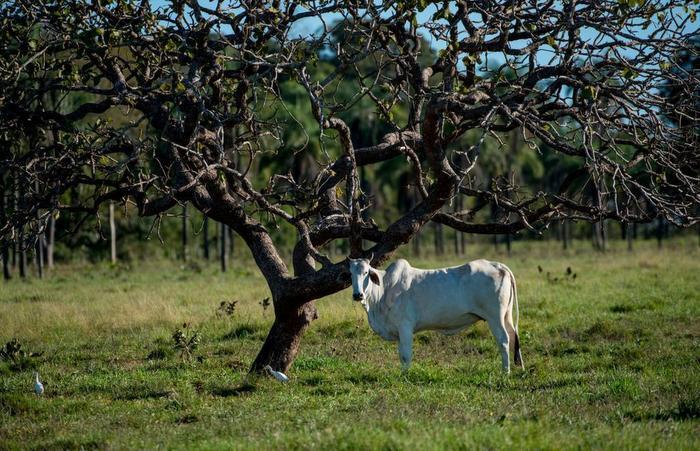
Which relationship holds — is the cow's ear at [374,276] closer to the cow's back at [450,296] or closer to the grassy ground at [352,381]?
the cow's back at [450,296]

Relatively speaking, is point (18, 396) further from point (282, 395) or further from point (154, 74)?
point (154, 74)

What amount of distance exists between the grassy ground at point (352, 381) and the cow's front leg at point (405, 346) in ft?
0.95

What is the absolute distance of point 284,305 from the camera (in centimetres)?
1243

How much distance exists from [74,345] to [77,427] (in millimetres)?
6936

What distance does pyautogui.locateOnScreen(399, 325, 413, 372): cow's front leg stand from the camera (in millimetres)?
12629

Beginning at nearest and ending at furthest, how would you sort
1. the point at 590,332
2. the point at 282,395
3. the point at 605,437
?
the point at 605,437 → the point at 282,395 → the point at 590,332

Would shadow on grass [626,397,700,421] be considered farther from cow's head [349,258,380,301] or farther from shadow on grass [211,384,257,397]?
shadow on grass [211,384,257,397]

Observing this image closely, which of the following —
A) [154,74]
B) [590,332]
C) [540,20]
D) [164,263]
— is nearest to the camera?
[540,20]

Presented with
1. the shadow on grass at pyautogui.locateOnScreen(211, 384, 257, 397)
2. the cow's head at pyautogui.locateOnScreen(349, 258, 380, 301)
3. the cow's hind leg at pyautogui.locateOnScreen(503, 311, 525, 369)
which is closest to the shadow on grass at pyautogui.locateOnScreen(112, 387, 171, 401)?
the shadow on grass at pyautogui.locateOnScreen(211, 384, 257, 397)

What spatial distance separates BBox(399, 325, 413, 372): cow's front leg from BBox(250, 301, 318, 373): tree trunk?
138 cm

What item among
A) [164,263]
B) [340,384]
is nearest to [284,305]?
[340,384]

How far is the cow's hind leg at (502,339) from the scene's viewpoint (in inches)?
498

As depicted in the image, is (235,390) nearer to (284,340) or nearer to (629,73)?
(284,340)

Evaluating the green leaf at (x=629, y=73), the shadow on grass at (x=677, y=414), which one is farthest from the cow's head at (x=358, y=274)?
the green leaf at (x=629, y=73)
